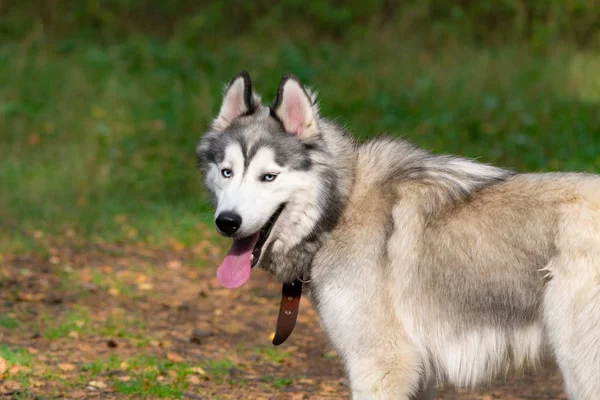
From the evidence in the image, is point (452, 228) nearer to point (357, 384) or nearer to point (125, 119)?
point (357, 384)

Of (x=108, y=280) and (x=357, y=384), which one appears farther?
(x=108, y=280)

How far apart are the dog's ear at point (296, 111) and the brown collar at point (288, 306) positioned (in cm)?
79

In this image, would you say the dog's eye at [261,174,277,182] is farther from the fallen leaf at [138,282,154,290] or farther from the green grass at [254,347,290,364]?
the fallen leaf at [138,282,154,290]

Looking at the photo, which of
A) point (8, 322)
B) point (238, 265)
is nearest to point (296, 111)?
point (238, 265)

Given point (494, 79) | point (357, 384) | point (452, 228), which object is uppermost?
point (452, 228)

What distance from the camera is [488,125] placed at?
482 inches

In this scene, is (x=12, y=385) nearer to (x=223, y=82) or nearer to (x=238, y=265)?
(x=238, y=265)

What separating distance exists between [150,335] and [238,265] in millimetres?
2435

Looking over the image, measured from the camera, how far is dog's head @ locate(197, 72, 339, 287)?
4.29 metres

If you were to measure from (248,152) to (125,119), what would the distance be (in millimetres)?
8475

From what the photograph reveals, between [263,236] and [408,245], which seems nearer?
[408,245]

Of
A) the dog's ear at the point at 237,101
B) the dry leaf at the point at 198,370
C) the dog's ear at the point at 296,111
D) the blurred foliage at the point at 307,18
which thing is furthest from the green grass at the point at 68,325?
the blurred foliage at the point at 307,18

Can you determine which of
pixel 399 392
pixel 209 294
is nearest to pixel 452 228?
pixel 399 392

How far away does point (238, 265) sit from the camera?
444 cm
